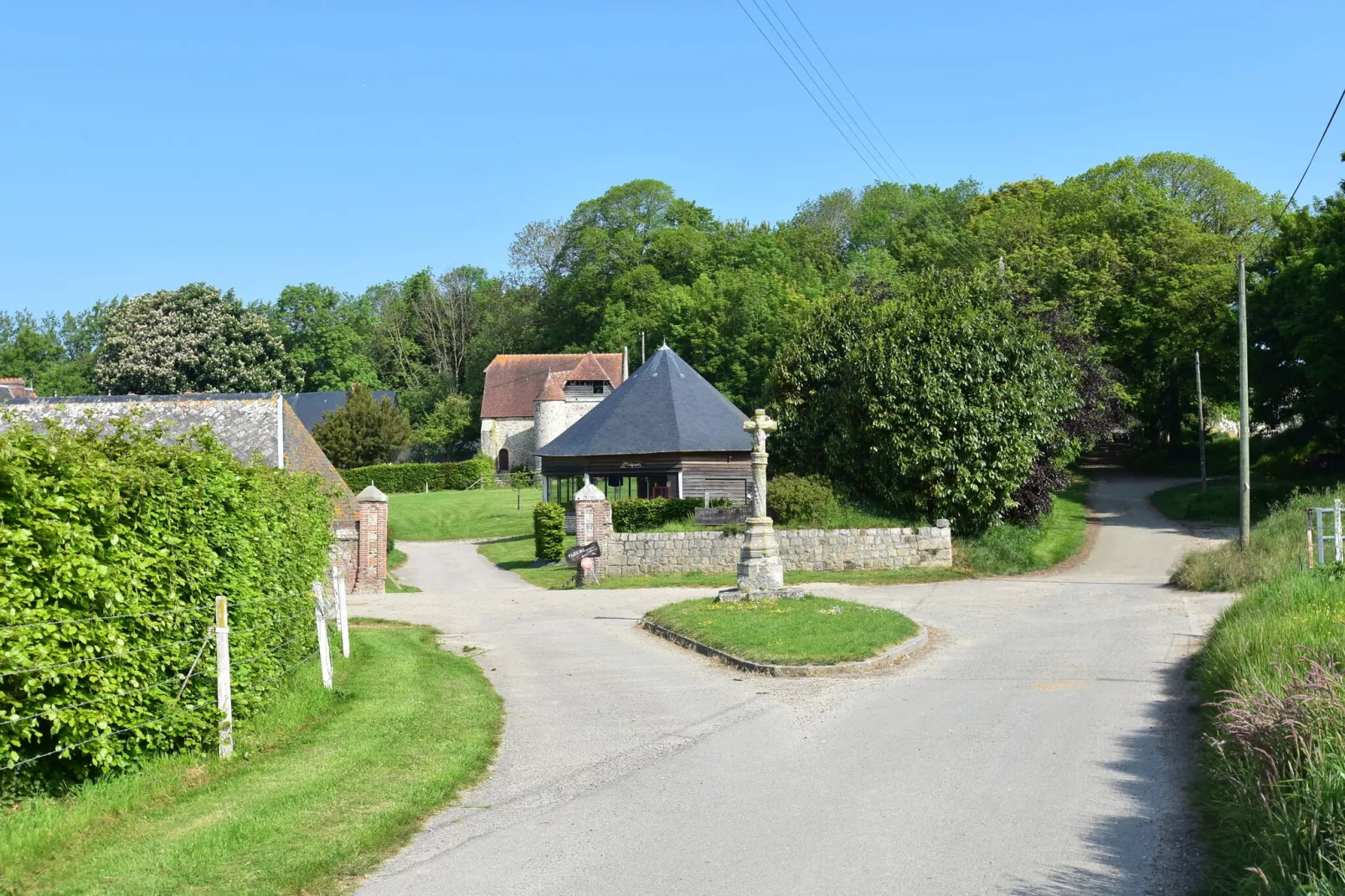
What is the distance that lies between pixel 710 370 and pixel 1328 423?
37.4m

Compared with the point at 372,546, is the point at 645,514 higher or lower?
higher

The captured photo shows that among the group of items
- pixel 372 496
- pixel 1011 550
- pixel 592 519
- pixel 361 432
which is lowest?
pixel 1011 550

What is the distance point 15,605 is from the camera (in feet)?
22.6

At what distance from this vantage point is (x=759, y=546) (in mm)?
19969

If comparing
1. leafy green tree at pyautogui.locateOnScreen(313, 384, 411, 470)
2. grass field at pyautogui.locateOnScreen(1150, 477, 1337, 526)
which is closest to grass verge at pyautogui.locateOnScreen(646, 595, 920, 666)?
grass field at pyautogui.locateOnScreen(1150, 477, 1337, 526)

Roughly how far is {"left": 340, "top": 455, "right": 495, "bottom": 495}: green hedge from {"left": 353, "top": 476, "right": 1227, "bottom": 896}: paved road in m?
47.4

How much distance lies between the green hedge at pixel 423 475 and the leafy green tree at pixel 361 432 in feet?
3.79

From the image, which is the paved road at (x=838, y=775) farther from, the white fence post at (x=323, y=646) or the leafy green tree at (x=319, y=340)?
the leafy green tree at (x=319, y=340)

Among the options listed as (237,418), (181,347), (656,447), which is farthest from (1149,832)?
(181,347)

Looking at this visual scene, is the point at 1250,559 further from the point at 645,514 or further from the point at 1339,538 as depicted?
the point at 645,514

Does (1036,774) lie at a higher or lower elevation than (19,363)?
lower

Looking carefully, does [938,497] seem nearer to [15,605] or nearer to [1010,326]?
[1010,326]

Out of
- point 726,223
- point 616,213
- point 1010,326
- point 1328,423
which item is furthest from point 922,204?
point 1010,326

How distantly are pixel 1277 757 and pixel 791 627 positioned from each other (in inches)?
383
